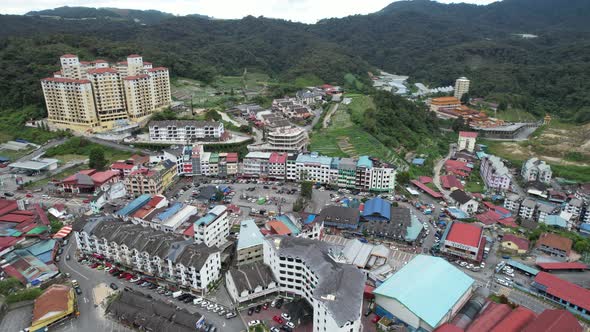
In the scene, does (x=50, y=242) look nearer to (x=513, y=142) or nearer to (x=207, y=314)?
(x=207, y=314)

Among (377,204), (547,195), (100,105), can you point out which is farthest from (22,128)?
(547,195)

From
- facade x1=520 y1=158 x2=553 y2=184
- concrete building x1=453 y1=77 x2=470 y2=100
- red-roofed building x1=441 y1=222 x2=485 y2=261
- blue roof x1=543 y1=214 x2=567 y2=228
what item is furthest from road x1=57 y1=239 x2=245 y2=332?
concrete building x1=453 y1=77 x2=470 y2=100

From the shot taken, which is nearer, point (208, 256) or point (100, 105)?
point (208, 256)

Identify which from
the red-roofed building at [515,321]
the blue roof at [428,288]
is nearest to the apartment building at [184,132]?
the blue roof at [428,288]

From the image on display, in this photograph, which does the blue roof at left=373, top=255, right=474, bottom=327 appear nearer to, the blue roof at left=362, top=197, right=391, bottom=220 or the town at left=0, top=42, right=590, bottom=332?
the town at left=0, top=42, right=590, bottom=332

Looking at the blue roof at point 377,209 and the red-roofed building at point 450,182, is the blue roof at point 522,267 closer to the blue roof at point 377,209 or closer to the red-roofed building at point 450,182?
the blue roof at point 377,209

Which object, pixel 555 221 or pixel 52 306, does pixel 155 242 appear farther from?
pixel 555 221
